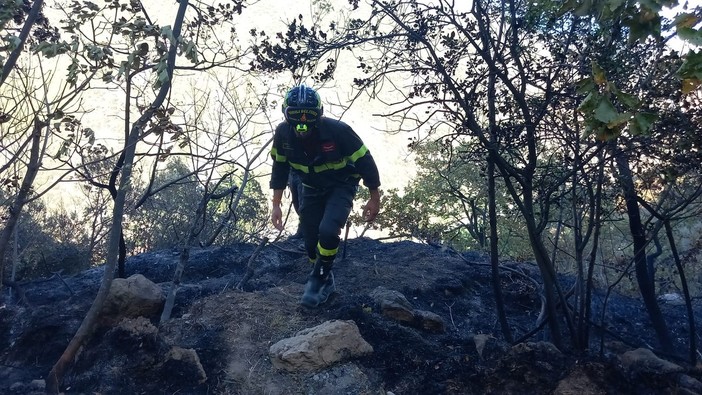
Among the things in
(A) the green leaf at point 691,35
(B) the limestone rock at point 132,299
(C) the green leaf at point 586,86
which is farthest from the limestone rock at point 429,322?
(A) the green leaf at point 691,35

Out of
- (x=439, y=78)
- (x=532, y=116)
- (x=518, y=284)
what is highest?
(x=439, y=78)

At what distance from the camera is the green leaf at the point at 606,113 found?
6.29 ft

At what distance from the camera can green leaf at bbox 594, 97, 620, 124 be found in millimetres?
1918

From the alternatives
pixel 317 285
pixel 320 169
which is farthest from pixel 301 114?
pixel 317 285

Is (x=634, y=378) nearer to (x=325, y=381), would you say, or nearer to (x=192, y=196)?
(x=325, y=381)

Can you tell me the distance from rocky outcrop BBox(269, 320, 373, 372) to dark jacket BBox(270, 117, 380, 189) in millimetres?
1235

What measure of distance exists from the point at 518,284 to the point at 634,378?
2743 mm

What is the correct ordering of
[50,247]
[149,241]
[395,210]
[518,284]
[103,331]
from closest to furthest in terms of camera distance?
[103,331]
[518,284]
[50,247]
[149,241]
[395,210]

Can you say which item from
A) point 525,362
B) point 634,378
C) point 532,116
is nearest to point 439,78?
point 532,116

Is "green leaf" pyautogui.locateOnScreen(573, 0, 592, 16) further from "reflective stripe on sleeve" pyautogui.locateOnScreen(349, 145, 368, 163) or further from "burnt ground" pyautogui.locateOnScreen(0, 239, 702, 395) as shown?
"reflective stripe on sleeve" pyautogui.locateOnScreen(349, 145, 368, 163)

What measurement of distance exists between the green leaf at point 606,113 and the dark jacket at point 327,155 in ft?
10.3

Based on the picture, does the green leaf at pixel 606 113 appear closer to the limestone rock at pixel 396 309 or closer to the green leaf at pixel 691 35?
the green leaf at pixel 691 35

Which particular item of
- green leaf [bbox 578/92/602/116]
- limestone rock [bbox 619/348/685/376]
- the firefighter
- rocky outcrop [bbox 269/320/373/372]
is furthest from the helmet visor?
green leaf [bbox 578/92/602/116]

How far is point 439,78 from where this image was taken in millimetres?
4438
